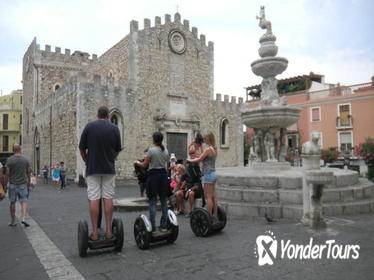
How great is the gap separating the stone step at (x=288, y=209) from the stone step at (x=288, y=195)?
0.13m

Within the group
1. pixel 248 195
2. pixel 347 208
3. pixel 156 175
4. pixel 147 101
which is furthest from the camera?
pixel 147 101

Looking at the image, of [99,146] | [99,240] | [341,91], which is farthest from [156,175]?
[341,91]

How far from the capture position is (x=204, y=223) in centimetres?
500

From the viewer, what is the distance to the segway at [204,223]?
496 cm

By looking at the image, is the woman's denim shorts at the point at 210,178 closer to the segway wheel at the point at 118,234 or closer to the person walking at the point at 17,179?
the segway wheel at the point at 118,234

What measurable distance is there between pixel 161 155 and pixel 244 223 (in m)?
2.36

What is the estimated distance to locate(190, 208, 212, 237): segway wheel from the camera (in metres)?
4.95

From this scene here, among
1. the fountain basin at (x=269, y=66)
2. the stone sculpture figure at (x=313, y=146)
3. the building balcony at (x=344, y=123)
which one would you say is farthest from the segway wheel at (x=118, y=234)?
the building balcony at (x=344, y=123)

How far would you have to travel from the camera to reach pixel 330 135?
29594 millimetres

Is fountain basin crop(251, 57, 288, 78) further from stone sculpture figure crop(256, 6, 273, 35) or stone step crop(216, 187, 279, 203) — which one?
stone step crop(216, 187, 279, 203)

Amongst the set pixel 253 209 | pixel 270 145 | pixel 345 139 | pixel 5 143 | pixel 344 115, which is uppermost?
pixel 344 115

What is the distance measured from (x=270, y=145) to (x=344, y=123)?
22.8m

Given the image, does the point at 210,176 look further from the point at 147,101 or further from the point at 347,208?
the point at 147,101

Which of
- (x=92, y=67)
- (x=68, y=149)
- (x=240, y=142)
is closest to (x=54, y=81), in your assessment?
(x=92, y=67)
